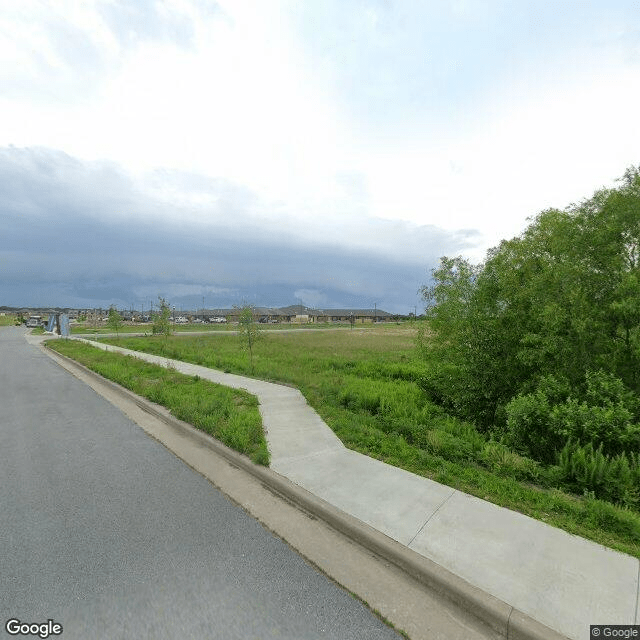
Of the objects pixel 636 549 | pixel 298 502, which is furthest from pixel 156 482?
pixel 636 549

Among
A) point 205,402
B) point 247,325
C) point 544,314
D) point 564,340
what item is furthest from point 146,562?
point 247,325

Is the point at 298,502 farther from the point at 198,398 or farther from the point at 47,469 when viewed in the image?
the point at 198,398

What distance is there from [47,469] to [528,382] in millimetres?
8448

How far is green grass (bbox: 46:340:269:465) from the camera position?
5.89 meters

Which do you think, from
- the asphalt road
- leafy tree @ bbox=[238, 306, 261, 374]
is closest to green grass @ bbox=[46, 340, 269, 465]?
the asphalt road

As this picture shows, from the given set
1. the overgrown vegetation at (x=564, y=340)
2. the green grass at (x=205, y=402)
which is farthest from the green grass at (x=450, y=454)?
the green grass at (x=205, y=402)

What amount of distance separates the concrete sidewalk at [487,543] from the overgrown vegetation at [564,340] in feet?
4.70

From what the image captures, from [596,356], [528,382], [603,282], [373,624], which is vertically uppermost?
[603,282]

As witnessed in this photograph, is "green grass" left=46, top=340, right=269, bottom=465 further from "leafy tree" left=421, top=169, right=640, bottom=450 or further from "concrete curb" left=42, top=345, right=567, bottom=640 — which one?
"leafy tree" left=421, top=169, right=640, bottom=450

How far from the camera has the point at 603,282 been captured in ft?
18.3

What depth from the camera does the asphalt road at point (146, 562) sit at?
2.58 m

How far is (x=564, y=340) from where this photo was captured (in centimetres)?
591

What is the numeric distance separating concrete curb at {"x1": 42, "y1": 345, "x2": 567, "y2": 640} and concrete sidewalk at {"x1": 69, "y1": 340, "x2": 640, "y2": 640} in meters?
0.07

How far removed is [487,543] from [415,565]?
0.81m
